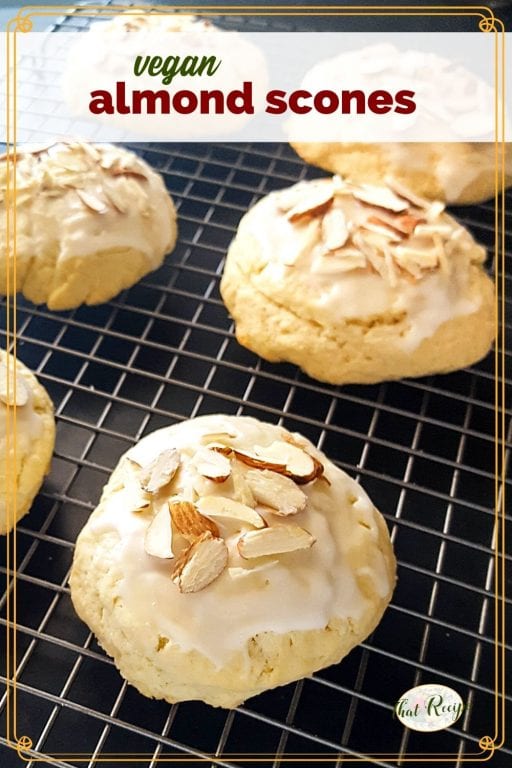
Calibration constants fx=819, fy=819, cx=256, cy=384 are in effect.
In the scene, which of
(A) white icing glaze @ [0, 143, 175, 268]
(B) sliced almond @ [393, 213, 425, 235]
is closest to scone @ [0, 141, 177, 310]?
(A) white icing glaze @ [0, 143, 175, 268]

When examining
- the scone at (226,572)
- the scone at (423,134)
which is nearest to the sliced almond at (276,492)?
the scone at (226,572)

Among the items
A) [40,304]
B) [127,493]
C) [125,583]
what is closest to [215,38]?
[40,304]

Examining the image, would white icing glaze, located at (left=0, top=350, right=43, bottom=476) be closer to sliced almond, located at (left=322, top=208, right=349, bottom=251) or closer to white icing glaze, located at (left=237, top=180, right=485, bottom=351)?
white icing glaze, located at (left=237, top=180, right=485, bottom=351)

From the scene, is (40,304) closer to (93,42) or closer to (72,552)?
(72,552)

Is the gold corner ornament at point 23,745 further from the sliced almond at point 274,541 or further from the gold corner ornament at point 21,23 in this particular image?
the gold corner ornament at point 21,23

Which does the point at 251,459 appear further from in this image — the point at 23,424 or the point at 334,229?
the point at 334,229
